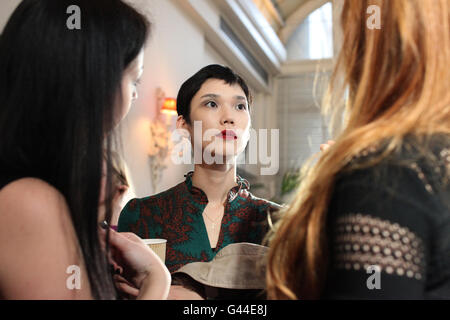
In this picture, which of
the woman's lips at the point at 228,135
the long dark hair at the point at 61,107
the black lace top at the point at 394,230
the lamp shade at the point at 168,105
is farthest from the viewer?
the lamp shade at the point at 168,105

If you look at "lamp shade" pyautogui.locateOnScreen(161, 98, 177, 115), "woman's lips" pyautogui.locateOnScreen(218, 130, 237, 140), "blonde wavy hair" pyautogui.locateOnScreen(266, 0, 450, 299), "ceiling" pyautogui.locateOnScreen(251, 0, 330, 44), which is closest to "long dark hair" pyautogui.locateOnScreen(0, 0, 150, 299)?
"blonde wavy hair" pyautogui.locateOnScreen(266, 0, 450, 299)

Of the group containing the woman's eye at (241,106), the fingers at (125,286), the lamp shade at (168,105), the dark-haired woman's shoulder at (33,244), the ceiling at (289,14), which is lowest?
the fingers at (125,286)

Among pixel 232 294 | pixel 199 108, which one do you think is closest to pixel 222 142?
pixel 199 108

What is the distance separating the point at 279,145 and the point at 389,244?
6.70 metres

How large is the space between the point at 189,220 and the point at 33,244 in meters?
0.68

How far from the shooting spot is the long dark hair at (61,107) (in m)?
0.62

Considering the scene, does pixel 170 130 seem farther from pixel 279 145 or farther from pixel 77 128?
pixel 279 145

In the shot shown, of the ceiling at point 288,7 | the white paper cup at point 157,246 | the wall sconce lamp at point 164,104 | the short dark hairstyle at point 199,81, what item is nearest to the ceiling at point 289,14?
the ceiling at point 288,7

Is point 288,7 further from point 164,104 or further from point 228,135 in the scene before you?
point 228,135

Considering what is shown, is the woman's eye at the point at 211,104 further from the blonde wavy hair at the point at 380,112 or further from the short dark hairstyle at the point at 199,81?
the blonde wavy hair at the point at 380,112

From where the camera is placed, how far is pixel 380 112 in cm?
57

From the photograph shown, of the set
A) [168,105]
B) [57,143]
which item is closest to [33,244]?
[57,143]

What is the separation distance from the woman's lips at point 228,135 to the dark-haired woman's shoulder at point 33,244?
74 cm

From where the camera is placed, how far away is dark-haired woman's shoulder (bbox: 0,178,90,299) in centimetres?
58
